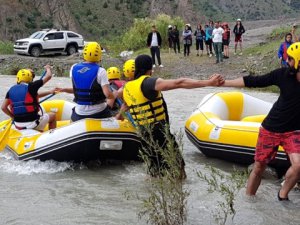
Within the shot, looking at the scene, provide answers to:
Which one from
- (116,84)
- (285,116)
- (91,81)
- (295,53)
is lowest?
(116,84)

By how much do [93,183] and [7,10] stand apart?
49624mm

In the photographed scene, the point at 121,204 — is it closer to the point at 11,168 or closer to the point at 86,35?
the point at 11,168

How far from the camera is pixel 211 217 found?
4922mm

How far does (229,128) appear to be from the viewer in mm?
6785

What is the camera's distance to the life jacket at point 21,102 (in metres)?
6.93

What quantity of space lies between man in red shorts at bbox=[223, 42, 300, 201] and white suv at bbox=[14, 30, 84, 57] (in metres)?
21.8

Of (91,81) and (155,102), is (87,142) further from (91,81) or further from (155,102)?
(155,102)

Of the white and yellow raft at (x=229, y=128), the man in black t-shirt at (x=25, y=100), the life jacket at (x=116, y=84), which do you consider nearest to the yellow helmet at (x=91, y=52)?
the man in black t-shirt at (x=25, y=100)

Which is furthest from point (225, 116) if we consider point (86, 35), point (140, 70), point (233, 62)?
point (86, 35)

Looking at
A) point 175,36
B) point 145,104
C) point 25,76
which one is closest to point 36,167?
point 25,76

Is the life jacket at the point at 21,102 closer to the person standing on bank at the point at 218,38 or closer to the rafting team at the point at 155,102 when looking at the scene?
the rafting team at the point at 155,102

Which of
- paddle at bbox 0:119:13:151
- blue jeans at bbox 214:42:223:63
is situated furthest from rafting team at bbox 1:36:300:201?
blue jeans at bbox 214:42:223:63

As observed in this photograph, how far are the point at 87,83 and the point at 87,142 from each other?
0.69 metres

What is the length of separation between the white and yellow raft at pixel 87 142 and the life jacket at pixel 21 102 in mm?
402
